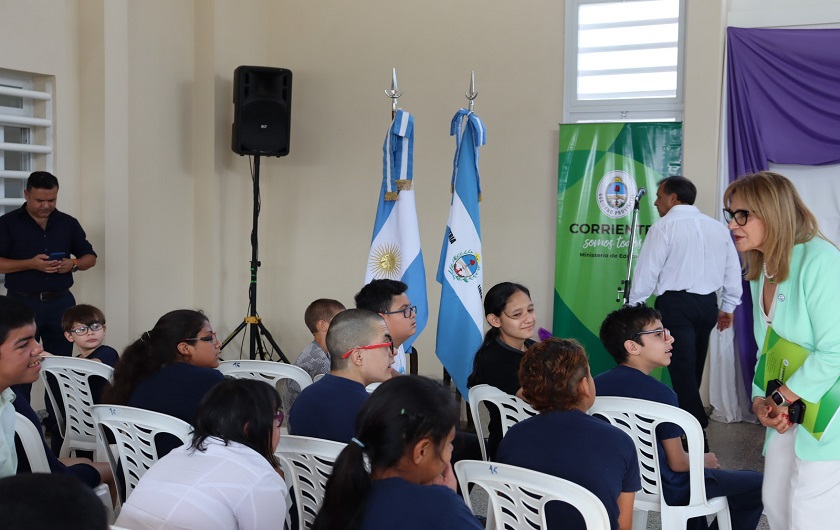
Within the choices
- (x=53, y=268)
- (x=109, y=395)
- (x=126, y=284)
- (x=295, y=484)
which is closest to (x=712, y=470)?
(x=295, y=484)

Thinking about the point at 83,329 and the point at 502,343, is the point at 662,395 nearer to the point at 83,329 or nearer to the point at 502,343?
the point at 502,343

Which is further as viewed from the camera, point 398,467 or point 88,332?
point 88,332

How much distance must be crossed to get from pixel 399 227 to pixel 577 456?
9.59 feet

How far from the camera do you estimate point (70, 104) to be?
5539mm

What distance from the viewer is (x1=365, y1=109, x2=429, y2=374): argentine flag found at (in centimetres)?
482

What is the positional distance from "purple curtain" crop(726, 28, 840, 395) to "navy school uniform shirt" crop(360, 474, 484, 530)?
4.45m

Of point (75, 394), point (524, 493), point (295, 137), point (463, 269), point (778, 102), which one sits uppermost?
point (778, 102)

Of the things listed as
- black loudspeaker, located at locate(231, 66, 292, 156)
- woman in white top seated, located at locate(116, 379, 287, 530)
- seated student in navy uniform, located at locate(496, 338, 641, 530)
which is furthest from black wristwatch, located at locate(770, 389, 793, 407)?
black loudspeaker, located at locate(231, 66, 292, 156)

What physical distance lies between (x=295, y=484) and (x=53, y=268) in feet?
10.4

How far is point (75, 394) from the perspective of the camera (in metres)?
3.47

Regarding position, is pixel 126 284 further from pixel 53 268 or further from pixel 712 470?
pixel 712 470

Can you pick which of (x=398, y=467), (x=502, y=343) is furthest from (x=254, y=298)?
(x=398, y=467)

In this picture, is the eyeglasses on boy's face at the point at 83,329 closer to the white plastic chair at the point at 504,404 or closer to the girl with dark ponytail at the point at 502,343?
the girl with dark ponytail at the point at 502,343

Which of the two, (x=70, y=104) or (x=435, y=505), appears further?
(x=70, y=104)
